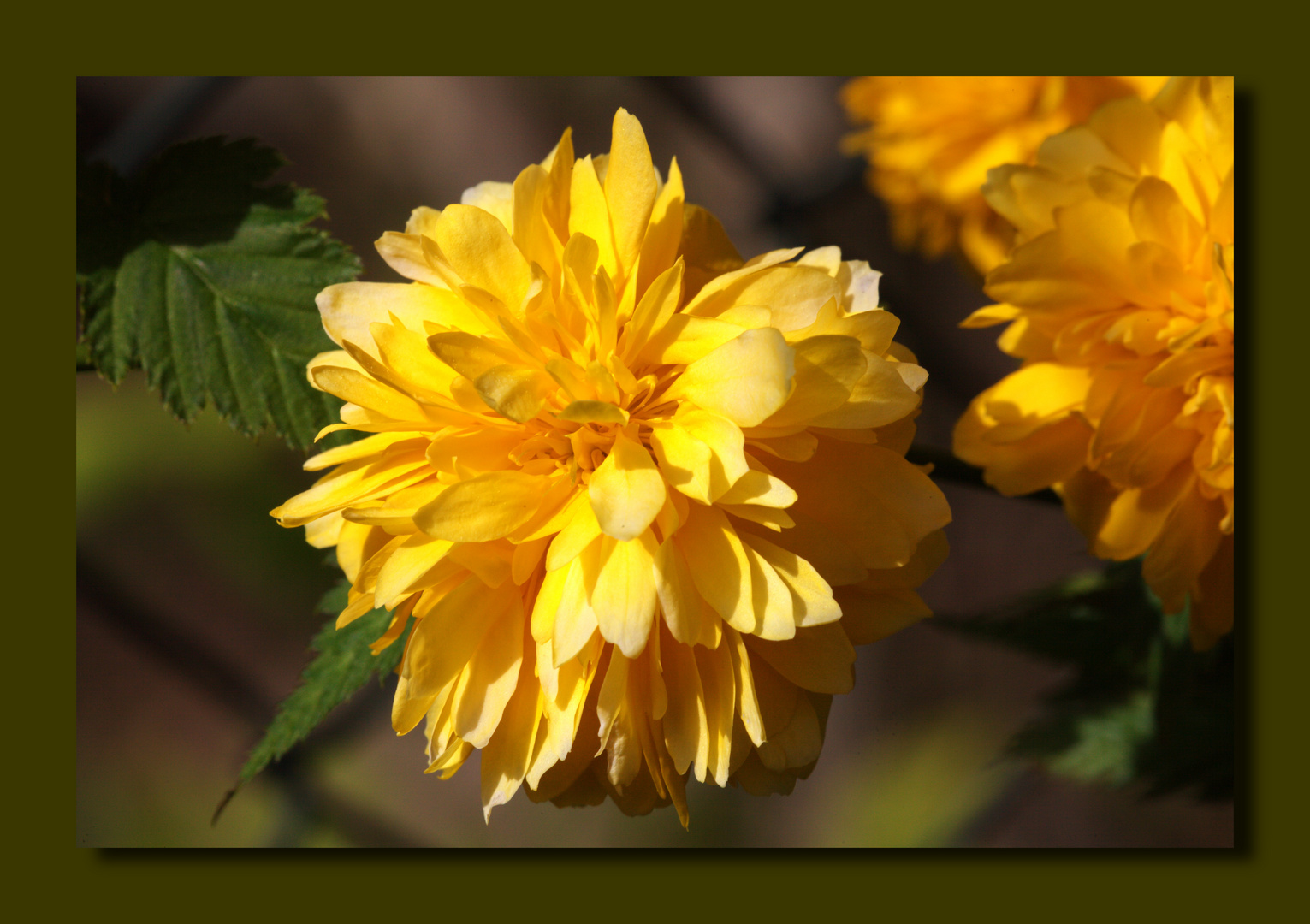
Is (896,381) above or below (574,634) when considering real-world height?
above

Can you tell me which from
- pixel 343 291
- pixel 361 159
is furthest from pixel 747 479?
pixel 361 159

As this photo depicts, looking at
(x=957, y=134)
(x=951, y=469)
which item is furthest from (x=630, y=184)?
(x=957, y=134)

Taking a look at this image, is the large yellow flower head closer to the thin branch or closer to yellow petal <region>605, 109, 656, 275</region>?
yellow petal <region>605, 109, 656, 275</region>

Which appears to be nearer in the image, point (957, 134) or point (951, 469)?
point (951, 469)

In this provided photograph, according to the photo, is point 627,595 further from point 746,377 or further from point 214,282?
point 214,282

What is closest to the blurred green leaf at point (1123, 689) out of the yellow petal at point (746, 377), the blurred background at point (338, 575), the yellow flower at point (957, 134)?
the blurred background at point (338, 575)

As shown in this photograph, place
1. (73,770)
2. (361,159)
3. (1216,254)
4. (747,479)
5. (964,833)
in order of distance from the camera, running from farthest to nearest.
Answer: (964,833), (361,159), (73,770), (1216,254), (747,479)

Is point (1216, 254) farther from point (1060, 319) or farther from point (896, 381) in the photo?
point (896, 381)

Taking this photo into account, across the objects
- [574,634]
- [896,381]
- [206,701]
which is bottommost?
[206,701]
